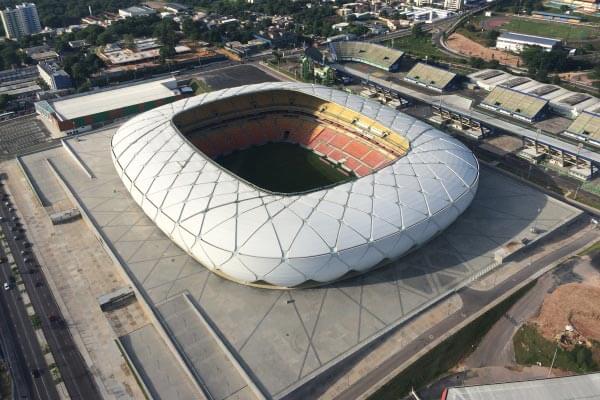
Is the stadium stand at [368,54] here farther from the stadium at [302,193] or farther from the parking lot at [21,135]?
the parking lot at [21,135]

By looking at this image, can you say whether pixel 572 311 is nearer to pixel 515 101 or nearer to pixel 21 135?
pixel 515 101

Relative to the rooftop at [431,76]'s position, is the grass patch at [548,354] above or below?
below

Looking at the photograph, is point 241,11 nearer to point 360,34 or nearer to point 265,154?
point 360,34

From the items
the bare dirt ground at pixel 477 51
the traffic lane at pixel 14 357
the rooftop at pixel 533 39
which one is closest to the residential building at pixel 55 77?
the traffic lane at pixel 14 357

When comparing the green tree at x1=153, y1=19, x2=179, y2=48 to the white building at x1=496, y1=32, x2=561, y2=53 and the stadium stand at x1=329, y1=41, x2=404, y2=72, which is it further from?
the white building at x1=496, y1=32, x2=561, y2=53

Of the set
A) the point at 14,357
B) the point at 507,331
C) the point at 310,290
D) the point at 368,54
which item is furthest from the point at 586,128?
the point at 14,357
